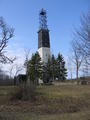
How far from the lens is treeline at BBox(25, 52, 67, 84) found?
67.6 m

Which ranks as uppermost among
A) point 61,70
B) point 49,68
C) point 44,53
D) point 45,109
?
point 44,53

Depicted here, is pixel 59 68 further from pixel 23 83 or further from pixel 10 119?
pixel 10 119

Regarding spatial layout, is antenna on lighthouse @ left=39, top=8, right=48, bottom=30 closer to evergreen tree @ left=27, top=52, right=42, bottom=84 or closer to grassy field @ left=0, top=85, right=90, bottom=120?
evergreen tree @ left=27, top=52, right=42, bottom=84

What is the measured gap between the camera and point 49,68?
70500 millimetres

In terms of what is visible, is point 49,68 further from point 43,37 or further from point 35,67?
point 43,37

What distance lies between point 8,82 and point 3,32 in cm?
2289

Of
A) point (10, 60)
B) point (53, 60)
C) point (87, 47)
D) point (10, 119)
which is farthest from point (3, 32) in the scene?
point (53, 60)

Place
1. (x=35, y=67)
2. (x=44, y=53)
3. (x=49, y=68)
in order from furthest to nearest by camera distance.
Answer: (x=44, y=53) → (x=49, y=68) → (x=35, y=67)

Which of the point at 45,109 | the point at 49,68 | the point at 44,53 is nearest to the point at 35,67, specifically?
the point at 49,68

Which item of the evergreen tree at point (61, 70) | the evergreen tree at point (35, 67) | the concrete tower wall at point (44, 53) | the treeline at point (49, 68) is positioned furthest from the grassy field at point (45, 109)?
the concrete tower wall at point (44, 53)

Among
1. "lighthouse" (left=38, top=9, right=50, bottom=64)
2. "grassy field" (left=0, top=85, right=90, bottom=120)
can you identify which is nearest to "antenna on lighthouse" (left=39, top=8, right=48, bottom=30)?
"lighthouse" (left=38, top=9, right=50, bottom=64)

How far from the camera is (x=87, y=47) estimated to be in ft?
62.9

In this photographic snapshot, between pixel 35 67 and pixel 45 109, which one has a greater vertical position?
pixel 35 67

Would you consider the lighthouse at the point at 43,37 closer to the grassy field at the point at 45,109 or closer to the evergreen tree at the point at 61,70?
the evergreen tree at the point at 61,70
